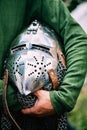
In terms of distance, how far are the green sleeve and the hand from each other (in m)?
0.03

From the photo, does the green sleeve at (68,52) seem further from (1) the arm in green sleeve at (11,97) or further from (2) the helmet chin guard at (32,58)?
(1) the arm in green sleeve at (11,97)

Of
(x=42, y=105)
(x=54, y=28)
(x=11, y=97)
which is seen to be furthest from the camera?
(x=54, y=28)

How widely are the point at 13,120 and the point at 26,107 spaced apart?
125mm

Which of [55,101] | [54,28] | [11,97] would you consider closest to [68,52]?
[54,28]

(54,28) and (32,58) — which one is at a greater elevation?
(54,28)

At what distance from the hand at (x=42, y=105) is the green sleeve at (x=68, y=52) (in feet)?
0.11

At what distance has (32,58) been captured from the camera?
5492 mm

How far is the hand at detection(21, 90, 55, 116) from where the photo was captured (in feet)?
17.8

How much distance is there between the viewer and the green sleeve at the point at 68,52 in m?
5.45

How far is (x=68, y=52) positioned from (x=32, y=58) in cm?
28

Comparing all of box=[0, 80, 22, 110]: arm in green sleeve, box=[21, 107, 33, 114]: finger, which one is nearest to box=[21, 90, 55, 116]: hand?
box=[21, 107, 33, 114]: finger

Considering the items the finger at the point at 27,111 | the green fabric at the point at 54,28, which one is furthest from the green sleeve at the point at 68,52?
the finger at the point at 27,111

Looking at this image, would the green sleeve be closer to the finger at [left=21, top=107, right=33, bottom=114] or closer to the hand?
the hand

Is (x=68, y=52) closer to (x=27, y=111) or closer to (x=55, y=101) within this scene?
(x=55, y=101)
